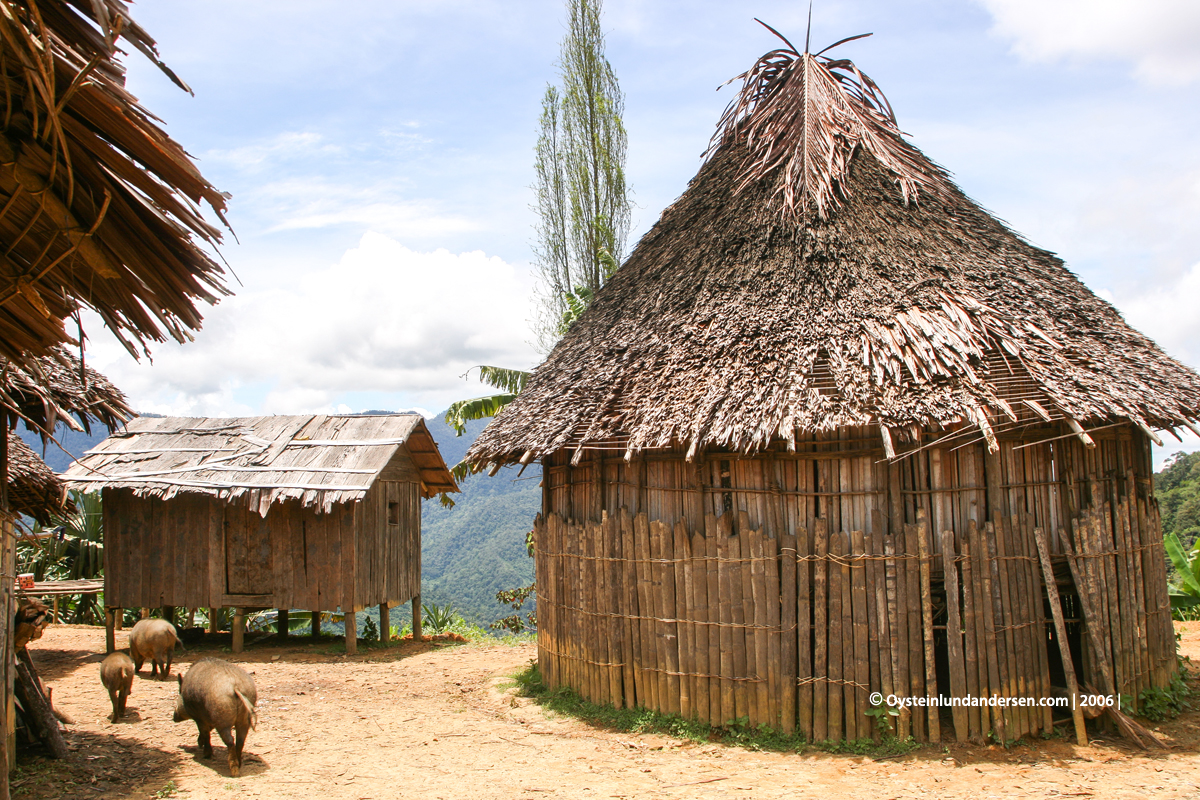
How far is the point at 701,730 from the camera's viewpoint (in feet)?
22.5

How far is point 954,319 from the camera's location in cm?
689

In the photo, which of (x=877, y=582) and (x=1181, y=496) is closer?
(x=877, y=582)

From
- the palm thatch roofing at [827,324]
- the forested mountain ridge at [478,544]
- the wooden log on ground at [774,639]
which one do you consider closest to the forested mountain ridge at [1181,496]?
the palm thatch roofing at [827,324]

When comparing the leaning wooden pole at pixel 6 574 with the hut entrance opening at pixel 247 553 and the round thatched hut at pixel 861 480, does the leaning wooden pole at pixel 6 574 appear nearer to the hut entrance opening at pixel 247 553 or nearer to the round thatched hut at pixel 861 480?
the round thatched hut at pixel 861 480

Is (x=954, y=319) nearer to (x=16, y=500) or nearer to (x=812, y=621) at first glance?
(x=812, y=621)

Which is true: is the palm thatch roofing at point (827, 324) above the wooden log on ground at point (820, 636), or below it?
above

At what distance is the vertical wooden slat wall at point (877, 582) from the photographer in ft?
20.8

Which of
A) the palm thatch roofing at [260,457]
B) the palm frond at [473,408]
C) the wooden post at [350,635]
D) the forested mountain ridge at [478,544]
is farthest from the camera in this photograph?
the forested mountain ridge at [478,544]

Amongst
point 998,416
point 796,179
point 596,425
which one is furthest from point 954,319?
point 596,425

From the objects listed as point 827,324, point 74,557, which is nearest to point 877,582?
point 827,324

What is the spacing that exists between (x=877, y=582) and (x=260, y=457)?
9732mm

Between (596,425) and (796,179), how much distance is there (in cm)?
358

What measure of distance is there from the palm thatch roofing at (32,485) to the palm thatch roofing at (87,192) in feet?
21.7

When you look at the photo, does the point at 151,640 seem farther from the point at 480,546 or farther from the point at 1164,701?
the point at 480,546
